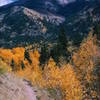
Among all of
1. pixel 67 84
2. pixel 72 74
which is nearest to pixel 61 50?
pixel 72 74

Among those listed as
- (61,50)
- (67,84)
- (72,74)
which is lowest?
(61,50)

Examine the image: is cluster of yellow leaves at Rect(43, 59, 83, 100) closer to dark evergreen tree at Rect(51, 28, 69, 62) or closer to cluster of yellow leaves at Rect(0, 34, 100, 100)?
cluster of yellow leaves at Rect(0, 34, 100, 100)

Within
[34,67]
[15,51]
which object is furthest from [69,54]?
[15,51]

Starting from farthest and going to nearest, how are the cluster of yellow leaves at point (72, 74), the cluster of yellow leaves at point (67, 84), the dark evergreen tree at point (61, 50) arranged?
1. the dark evergreen tree at point (61, 50)
2. the cluster of yellow leaves at point (72, 74)
3. the cluster of yellow leaves at point (67, 84)

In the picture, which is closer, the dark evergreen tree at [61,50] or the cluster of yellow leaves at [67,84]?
the cluster of yellow leaves at [67,84]

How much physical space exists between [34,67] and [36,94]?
7998 centimetres

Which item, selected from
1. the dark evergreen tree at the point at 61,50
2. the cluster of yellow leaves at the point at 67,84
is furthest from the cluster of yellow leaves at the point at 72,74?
the dark evergreen tree at the point at 61,50

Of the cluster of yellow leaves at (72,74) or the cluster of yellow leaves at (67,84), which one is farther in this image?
the cluster of yellow leaves at (72,74)

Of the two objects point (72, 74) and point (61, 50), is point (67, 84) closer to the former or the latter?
point (72, 74)

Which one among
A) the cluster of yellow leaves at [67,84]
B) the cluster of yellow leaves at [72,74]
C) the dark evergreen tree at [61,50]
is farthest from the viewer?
the dark evergreen tree at [61,50]

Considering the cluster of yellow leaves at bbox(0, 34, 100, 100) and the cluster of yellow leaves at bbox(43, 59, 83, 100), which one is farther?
the cluster of yellow leaves at bbox(0, 34, 100, 100)

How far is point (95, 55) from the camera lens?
240ft

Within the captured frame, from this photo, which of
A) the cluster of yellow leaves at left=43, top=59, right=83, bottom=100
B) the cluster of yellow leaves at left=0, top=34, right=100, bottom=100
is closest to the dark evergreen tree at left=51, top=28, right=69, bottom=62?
the cluster of yellow leaves at left=0, top=34, right=100, bottom=100

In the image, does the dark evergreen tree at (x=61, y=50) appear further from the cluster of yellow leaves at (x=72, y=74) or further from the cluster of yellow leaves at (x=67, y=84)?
the cluster of yellow leaves at (x=67, y=84)
